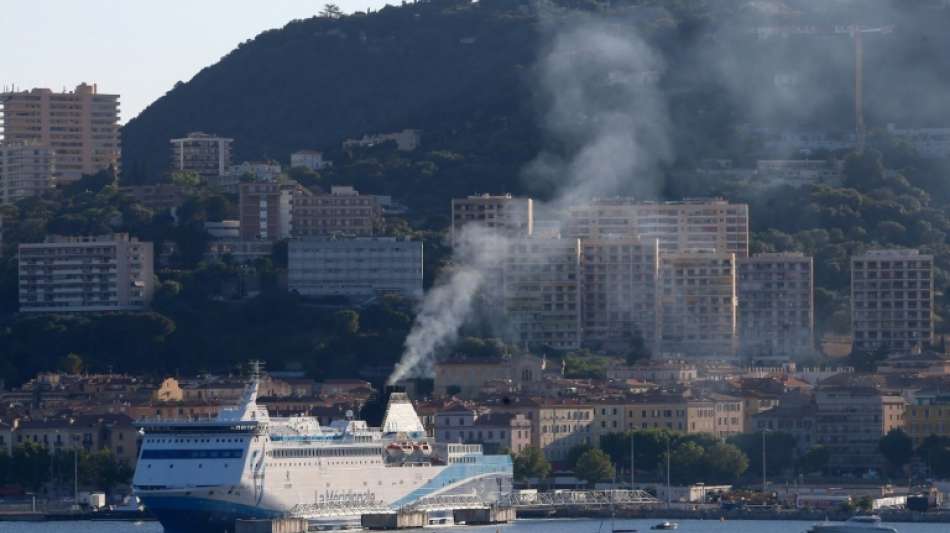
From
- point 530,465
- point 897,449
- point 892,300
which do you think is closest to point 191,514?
point 530,465

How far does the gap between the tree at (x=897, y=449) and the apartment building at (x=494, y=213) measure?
30.8 m

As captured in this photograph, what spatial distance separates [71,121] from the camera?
547 feet

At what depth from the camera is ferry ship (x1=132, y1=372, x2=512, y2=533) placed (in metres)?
74.5

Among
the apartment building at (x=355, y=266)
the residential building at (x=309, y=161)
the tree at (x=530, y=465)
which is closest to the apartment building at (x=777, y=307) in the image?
the apartment building at (x=355, y=266)

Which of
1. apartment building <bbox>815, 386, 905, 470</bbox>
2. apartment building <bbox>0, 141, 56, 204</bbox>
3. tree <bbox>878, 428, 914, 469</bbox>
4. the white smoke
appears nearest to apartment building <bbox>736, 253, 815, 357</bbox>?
the white smoke

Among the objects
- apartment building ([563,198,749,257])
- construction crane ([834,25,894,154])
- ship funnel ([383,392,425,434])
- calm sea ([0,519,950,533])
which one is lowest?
calm sea ([0,519,950,533])

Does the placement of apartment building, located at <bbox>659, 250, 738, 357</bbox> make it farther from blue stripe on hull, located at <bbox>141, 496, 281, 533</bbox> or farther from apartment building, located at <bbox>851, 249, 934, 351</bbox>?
blue stripe on hull, located at <bbox>141, 496, 281, 533</bbox>

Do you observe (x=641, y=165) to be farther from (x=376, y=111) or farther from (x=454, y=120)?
(x=376, y=111)

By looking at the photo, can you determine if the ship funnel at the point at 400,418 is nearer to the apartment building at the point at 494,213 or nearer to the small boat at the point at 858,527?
the small boat at the point at 858,527

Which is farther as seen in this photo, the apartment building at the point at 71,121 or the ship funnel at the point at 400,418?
the apartment building at the point at 71,121

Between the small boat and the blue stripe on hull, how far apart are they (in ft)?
44.8

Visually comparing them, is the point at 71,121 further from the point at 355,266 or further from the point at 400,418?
the point at 400,418

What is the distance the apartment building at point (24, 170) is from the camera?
15500 centimetres

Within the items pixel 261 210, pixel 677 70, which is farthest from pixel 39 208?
pixel 677 70
